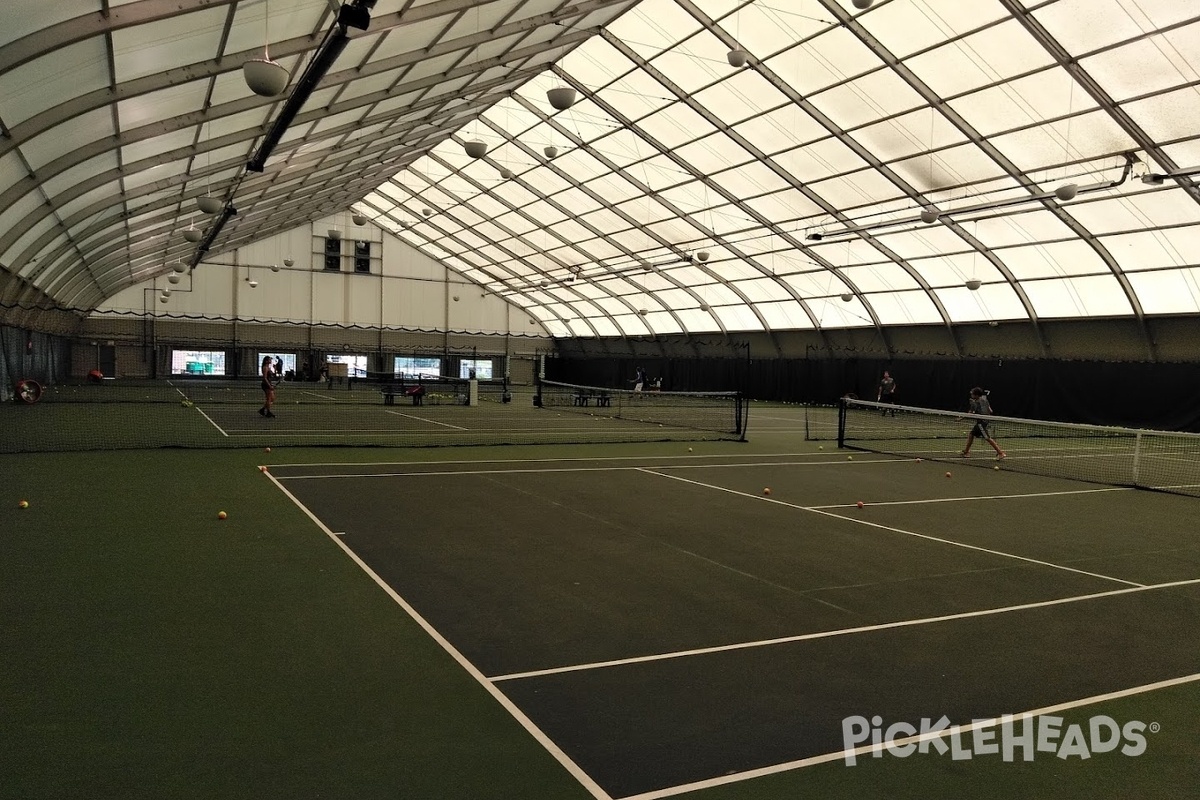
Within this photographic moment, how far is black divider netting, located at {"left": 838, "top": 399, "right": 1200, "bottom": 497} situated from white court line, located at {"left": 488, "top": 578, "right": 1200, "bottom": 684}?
7.01 metres

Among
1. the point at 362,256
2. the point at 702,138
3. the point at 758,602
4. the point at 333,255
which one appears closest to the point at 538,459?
the point at 758,602

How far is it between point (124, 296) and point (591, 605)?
1705 inches

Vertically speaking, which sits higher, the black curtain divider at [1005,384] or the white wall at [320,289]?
the white wall at [320,289]

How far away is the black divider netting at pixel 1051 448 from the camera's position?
1374 centimetres

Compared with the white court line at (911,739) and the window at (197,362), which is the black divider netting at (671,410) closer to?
the white court line at (911,739)

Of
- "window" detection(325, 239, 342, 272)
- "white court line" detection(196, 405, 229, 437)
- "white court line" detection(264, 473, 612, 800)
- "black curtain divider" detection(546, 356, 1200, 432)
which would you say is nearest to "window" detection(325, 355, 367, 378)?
"window" detection(325, 239, 342, 272)

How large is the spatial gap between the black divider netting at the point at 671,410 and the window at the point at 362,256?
1723 centimetres

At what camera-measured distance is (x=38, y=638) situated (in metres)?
4.74

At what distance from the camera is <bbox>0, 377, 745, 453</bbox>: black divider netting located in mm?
15641

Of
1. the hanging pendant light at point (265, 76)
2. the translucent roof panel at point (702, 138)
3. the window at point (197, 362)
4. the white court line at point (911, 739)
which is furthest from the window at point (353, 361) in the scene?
the white court line at point (911, 739)

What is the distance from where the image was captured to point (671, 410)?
93.0ft

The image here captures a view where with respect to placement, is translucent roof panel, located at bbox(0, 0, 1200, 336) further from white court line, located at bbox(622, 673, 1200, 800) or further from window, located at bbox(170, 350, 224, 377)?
window, located at bbox(170, 350, 224, 377)

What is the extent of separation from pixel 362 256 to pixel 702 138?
87.6 ft

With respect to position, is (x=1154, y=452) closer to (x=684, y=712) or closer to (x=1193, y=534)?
(x=1193, y=534)
